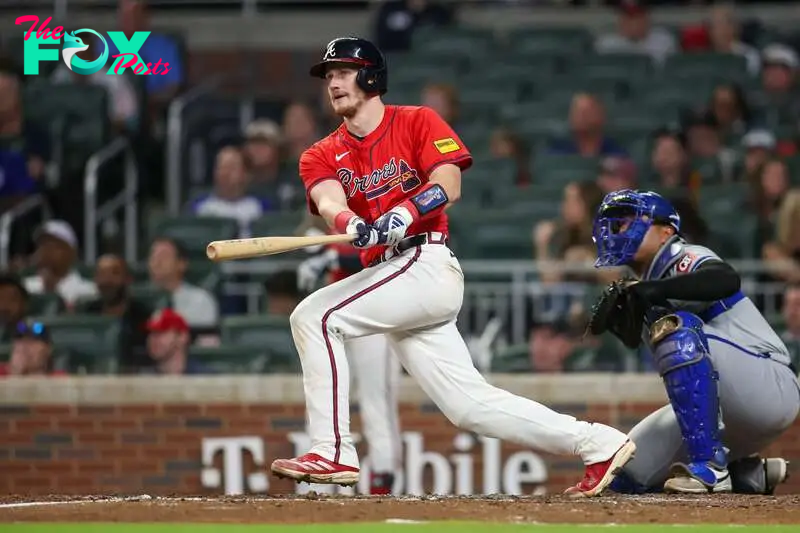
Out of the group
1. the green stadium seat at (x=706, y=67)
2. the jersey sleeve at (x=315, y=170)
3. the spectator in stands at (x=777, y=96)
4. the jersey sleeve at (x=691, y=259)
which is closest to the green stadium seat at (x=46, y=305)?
the jersey sleeve at (x=315, y=170)

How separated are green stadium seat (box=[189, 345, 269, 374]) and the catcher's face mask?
3.28 metres

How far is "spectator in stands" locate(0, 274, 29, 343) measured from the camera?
937cm

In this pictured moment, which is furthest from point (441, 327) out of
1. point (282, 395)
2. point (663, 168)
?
point (663, 168)

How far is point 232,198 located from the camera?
34.6 ft

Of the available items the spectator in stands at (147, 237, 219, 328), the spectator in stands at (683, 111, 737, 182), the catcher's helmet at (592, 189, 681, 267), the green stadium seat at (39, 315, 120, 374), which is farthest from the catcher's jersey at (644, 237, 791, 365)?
the spectator in stands at (683, 111, 737, 182)

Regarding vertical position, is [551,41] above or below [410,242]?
above

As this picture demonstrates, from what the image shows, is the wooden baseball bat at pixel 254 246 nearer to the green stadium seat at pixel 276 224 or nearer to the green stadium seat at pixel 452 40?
Result: the green stadium seat at pixel 276 224

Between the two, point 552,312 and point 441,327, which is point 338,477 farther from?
point 552,312

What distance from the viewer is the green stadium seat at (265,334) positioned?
9055 millimetres

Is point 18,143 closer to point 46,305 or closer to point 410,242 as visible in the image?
point 46,305

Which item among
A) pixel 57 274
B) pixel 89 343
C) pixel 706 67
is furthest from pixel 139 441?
pixel 706 67

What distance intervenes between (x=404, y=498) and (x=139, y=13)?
6970mm

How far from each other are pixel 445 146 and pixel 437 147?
0.03 m

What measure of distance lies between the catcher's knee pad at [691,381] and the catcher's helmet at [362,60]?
1.44m
